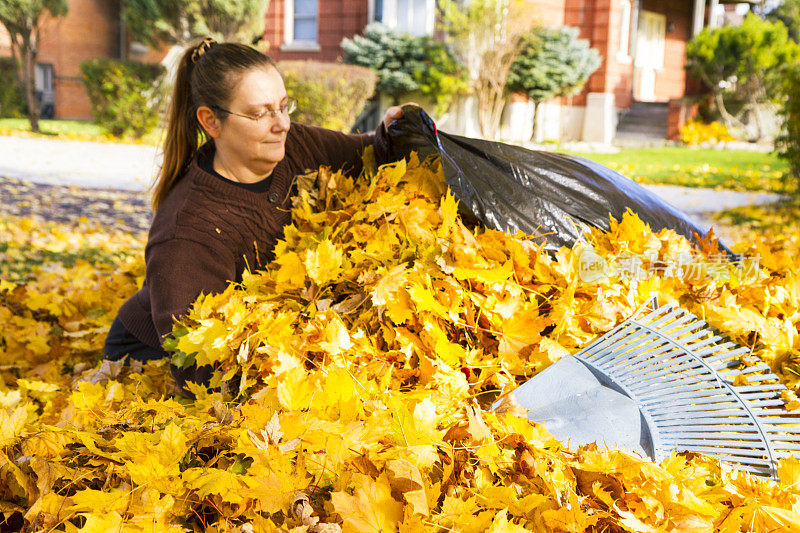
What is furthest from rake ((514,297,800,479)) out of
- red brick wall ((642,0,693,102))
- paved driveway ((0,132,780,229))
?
red brick wall ((642,0,693,102))

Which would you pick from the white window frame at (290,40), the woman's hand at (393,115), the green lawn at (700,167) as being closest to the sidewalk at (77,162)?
the white window frame at (290,40)

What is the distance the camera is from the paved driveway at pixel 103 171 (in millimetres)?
7621

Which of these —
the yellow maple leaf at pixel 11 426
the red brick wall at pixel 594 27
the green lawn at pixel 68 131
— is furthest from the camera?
the red brick wall at pixel 594 27

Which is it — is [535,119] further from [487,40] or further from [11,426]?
[11,426]

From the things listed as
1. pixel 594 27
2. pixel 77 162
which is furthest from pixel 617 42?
pixel 77 162

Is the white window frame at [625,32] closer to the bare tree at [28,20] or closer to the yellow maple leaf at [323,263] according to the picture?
the bare tree at [28,20]

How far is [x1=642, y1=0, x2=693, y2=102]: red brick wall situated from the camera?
17219 millimetres

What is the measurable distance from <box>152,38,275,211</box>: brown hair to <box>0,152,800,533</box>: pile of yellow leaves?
40 cm

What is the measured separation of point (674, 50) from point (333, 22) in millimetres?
9204

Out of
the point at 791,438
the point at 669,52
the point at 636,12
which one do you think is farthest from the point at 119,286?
the point at 669,52

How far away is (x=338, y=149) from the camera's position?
7.87 feet

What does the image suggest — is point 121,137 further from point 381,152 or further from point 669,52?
A: point 669,52

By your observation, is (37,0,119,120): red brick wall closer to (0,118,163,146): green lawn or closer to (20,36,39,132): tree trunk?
(0,118,163,146): green lawn

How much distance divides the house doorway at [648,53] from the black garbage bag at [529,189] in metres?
15.4
